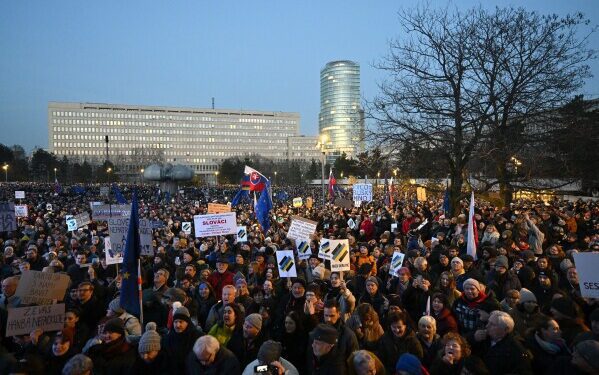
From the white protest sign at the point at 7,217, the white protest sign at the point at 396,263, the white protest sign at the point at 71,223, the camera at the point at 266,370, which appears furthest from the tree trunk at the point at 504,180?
the white protest sign at the point at 71,223

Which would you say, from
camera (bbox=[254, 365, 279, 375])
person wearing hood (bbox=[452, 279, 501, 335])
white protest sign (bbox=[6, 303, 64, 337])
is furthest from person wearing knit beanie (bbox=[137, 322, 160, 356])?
person wearing hood (bbox=[452, 279, 501, 335])

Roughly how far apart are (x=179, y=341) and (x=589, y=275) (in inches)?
176

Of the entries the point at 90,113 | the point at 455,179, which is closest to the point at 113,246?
the point at 455,179

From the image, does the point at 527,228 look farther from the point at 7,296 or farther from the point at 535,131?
the point at 7,296

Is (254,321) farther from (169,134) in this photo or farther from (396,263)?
(169,134)

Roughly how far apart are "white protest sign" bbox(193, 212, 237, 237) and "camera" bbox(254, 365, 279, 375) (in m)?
7.52

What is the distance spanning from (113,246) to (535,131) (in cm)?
1240

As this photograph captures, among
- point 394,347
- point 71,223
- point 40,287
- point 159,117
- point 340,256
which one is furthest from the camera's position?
point 159,117

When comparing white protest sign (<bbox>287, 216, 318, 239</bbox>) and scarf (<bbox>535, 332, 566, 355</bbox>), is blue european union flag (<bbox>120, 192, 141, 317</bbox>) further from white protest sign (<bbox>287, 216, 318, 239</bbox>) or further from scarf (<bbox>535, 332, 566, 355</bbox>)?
white protest sign (<bbox>287, 216, 318, 239</bbox>)

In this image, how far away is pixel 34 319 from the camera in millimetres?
4965

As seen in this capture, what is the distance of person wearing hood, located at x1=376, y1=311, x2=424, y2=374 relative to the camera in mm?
4484

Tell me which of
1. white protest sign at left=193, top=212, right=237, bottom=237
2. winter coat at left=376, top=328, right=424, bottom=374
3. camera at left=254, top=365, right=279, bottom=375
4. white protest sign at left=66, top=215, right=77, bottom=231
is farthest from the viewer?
white protest sign at left=66, top=215, right=77, bottom=231

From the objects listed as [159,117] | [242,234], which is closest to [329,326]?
[242,234]

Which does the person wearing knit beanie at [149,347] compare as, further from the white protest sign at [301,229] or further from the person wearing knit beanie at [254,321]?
the white protest sign at [301,229]
